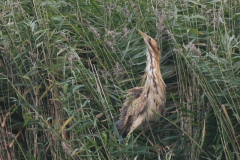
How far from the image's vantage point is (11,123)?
15.3 ft

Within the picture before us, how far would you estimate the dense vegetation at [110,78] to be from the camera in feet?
13.3

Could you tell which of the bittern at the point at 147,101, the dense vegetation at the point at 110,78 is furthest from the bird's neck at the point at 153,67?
the dense vegetation at the point at 110,78

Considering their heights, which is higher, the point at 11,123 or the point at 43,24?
the point at 43,24

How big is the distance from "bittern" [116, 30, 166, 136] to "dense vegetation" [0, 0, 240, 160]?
82 millimetres

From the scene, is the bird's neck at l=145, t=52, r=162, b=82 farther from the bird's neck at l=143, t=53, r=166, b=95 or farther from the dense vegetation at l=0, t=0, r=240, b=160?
the dense vegetation at l=0, t=0, r=240, b=160

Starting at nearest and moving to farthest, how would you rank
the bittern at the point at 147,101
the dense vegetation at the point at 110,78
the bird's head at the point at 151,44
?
the dense vegetation at the point at 110,78 → the bittern at the point at 147,101 → the bird's head at the point at 151,44

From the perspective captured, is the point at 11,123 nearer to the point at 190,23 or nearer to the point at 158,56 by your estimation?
the point at 158,56

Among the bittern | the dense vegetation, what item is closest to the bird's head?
the bittern

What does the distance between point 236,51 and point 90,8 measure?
1253mm

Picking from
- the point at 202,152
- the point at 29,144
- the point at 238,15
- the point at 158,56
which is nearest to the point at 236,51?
the point at 238,15

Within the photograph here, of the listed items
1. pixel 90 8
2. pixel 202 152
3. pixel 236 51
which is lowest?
pixel 202 152

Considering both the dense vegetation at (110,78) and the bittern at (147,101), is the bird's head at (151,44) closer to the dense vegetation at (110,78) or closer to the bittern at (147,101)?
the bittern at (147,101)

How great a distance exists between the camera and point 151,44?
14.7ft

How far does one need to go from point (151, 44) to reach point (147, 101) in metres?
0.43
